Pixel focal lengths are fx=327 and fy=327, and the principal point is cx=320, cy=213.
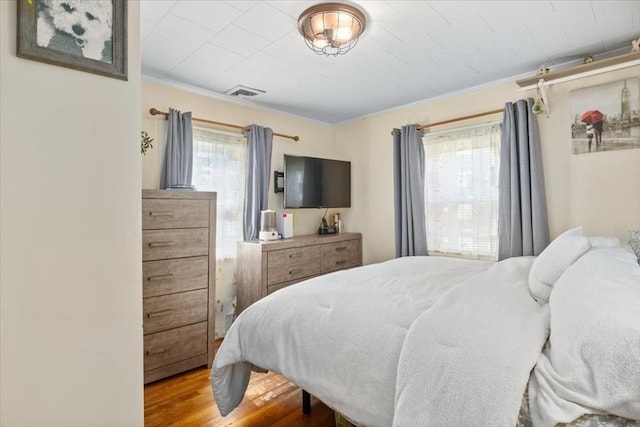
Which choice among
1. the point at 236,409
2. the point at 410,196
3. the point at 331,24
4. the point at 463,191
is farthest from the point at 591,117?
the point at 236,409

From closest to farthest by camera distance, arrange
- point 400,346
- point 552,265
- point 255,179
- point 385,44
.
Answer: point 400,346 < point 552,265 < point 385,44 < point 255,179

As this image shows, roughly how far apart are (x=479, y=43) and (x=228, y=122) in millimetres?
2373

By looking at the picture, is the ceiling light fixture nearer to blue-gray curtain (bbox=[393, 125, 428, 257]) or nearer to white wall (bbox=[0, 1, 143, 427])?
white wall (bbox=[0, 1, 143, 427])

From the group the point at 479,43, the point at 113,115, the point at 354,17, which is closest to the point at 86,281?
the point at 113,115

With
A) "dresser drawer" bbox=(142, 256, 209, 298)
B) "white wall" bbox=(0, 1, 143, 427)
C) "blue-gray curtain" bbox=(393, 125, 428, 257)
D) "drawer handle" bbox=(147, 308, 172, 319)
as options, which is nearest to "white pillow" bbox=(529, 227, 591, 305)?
"white wall" bbox=(0, 1, 143, 427)

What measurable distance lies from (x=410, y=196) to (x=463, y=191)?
1.72ft

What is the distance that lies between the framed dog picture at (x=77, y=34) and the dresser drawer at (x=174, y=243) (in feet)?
5.44

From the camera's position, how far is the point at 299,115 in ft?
13.3

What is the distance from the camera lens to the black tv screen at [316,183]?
3575mm

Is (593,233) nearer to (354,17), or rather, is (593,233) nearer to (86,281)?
(354,17)

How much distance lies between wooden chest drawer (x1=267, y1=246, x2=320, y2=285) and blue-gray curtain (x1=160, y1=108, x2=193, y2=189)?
1.08 metres

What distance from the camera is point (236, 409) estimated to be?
2018 millimetres

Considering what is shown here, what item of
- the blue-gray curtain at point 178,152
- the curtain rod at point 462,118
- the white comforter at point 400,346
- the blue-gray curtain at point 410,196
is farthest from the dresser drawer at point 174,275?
the curtain rod at point 462,118

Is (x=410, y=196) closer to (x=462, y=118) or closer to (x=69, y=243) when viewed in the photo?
(x=462, y=118)
